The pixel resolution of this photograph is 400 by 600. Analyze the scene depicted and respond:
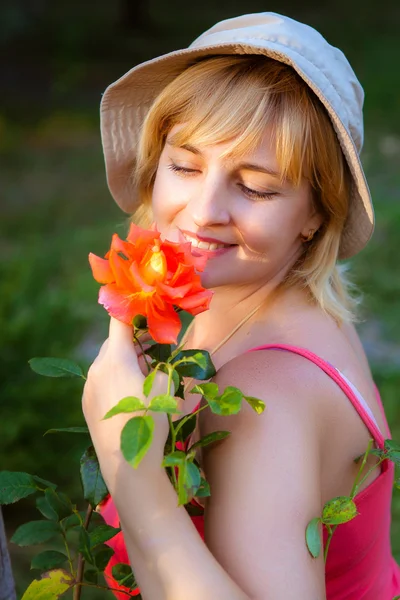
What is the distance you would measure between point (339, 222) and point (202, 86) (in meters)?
0.51

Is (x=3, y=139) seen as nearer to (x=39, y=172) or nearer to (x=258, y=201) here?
(x=39, y=172)

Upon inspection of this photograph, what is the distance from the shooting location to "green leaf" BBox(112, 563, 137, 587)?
1.89m

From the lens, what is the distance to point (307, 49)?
2.07 m

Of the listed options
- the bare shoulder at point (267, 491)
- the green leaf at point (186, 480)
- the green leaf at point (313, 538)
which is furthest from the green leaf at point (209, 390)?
the green leaf at point (313, 538)

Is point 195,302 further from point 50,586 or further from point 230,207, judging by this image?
point 50,586

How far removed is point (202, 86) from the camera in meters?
2.08

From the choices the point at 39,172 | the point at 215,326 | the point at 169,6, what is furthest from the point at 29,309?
the point at 169,6

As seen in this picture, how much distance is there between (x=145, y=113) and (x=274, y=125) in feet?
2.01

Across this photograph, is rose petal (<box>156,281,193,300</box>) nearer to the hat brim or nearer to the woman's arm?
the woman's arm

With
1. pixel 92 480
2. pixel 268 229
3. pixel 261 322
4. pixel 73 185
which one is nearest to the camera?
pixel 92 480

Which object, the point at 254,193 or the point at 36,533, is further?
the point at 254,193

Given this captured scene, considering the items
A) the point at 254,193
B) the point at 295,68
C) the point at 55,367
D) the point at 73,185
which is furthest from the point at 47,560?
the point at 73,185

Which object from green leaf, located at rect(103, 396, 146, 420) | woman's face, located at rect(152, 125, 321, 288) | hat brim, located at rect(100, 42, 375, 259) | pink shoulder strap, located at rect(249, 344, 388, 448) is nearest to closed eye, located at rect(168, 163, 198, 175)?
woman's face, located at rect(152, 125, 321, 288)

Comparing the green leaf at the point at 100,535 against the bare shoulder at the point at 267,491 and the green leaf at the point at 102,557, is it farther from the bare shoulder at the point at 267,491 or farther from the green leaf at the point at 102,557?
the bare shoulder at the point at 267,491
